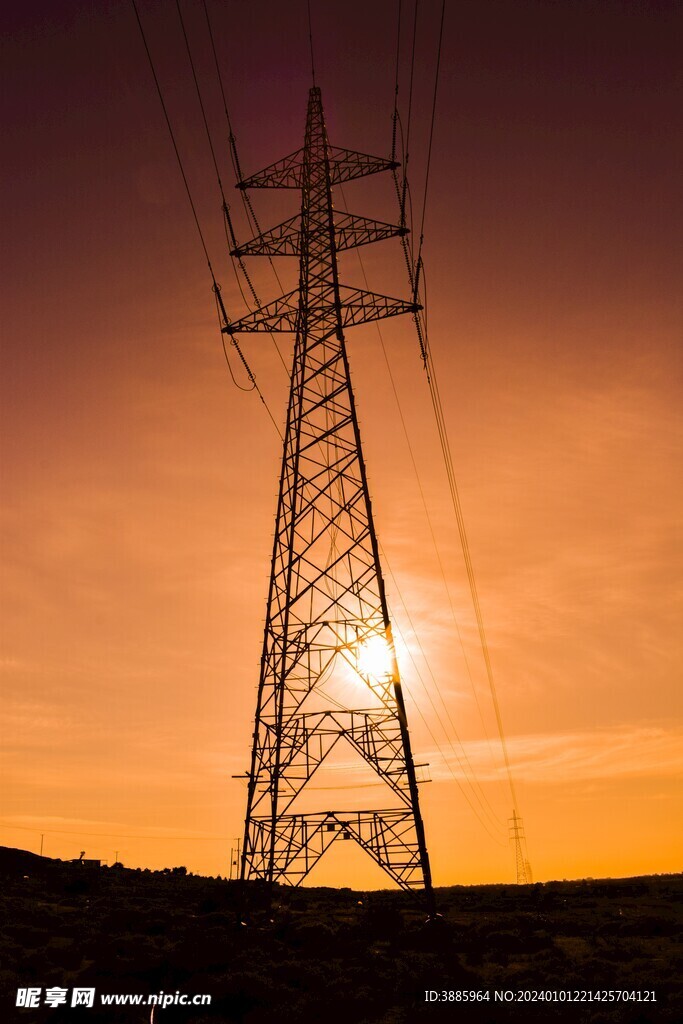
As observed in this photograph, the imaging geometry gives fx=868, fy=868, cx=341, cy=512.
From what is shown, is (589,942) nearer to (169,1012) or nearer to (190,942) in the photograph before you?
(190,942)

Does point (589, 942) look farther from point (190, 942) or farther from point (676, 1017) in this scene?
point (190, 942)

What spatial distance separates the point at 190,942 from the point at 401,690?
9.86 m

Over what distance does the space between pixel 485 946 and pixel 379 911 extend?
421 cm

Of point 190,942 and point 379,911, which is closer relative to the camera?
point 190,942

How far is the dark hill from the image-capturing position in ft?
68.3

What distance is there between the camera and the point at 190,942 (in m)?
26.2

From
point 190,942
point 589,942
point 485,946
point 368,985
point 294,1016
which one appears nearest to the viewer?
point 294,1016

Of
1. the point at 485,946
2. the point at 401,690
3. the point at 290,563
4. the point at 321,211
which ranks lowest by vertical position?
the point at 485,946

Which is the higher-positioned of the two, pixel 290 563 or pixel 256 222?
pixel 256 222

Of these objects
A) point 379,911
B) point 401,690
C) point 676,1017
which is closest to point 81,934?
point 379,911

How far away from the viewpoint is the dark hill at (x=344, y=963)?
20.8m

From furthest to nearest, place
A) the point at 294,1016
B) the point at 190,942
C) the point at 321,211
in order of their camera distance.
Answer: the point at 321,211 < the point at 190,942 < the point at 294,1016

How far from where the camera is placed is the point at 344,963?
25.6 metres

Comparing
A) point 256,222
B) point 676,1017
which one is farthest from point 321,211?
point 676,1017
